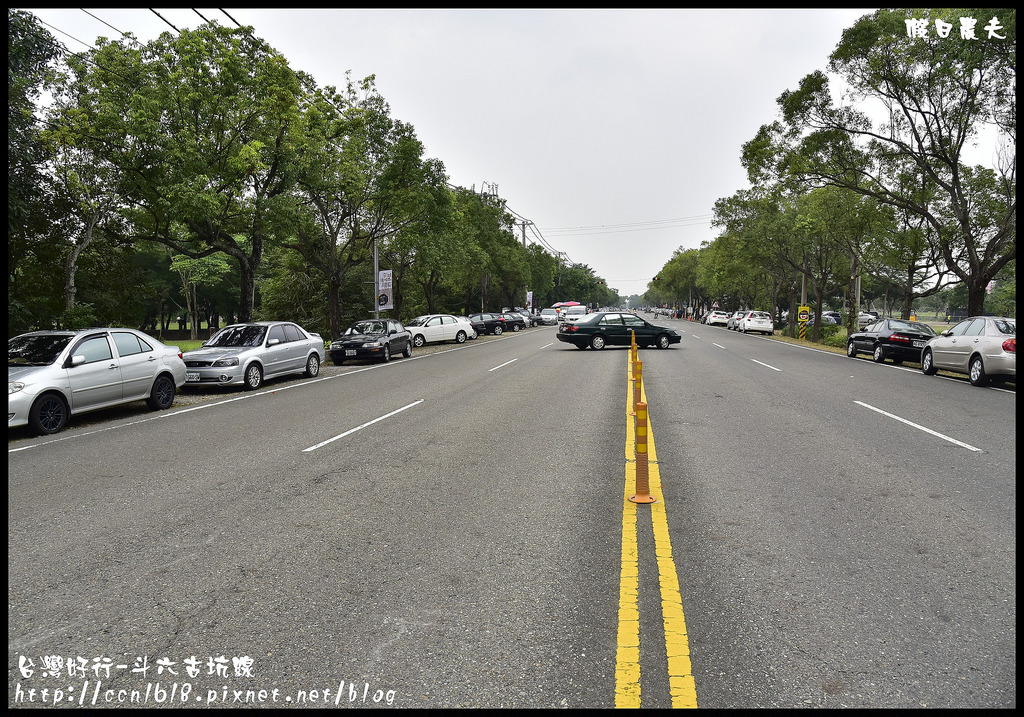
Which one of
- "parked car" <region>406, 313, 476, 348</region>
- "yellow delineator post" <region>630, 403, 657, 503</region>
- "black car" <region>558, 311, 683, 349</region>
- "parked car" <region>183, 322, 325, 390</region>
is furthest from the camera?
"parked car" <region>406, 313, 476, 348</region>

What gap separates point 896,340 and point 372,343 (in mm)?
16669

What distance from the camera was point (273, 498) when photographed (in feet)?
18.8

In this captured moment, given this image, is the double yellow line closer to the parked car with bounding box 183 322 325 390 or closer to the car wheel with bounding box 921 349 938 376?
the parked car with bounding box 183 322 325 390

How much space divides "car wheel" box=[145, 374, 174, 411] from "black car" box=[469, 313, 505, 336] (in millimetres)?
31269

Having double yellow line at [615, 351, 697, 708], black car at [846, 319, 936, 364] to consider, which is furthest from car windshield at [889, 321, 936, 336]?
double yellow line at [615, 351, 697, 708]

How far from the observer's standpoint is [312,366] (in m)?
17.1

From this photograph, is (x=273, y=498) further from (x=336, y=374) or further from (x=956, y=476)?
(x=336, y=374)

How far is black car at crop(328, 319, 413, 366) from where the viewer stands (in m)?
21.2

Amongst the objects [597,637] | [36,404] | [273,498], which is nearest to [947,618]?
[597,637]

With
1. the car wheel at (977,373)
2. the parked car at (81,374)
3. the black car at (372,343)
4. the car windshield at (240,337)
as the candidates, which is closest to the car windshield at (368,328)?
the black car at (372,343)

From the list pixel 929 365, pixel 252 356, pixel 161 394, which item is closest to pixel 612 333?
pixel 929 365

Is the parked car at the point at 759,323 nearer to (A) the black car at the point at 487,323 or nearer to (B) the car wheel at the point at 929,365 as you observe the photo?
(A) the black car at the point at 487,323

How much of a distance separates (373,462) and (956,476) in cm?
596

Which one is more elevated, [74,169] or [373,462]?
[74,169]
